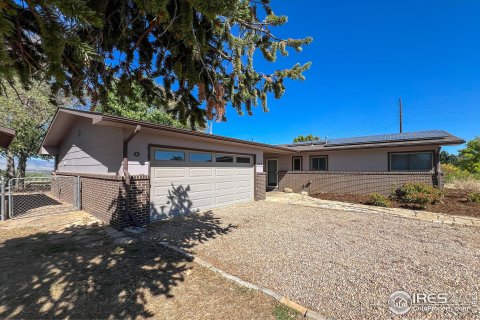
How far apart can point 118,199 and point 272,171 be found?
11.8 m

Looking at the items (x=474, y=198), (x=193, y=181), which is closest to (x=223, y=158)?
(x=193, y=181)

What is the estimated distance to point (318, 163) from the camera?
15.0m

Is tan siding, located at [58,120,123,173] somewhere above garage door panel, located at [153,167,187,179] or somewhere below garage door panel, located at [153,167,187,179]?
above

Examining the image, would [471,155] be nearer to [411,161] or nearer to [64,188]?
[411,161]

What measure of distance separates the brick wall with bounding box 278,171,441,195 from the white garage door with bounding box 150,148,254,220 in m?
4.64

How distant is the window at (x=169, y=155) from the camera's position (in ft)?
23.8

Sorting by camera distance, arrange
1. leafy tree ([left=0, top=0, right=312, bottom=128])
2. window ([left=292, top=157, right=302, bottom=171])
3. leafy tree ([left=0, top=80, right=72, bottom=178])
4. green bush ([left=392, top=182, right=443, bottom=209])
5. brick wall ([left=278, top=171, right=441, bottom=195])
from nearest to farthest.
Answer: leafy tree ([left=0, top=0, right=312, bottom=128])
green bush ([left=392, top=182, right=443, bottom=209])
brick wall ([left=278, top=171, right=441, bottom=195])
leafy tree ([left=0, top=80, right=72, bottom=178])
window ([left=292, top=157, right=302, bottom=171])

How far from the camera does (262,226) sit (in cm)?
653

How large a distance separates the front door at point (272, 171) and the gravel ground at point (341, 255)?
8.61 metres

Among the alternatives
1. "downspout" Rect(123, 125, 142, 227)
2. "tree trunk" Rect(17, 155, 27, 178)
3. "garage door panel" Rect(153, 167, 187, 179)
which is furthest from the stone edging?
"tree trunk" Rect(17, 155, 27, 178)

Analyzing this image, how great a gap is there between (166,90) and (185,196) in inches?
201

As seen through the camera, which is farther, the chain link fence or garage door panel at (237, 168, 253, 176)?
garage door panel at (237, 168, 253, 176)

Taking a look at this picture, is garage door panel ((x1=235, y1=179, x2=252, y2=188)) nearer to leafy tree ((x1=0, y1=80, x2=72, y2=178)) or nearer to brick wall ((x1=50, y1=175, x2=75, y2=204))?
brick wall ((x1=50, y1=175, x2=75, y2=204))

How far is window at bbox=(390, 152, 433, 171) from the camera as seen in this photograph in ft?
37.5
